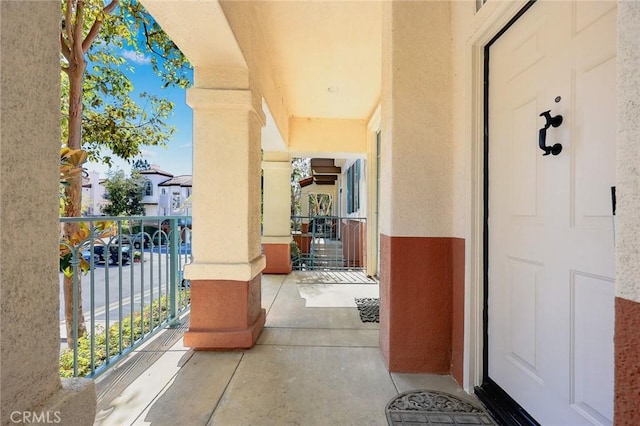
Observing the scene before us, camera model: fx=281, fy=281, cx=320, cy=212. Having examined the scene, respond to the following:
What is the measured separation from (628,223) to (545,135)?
2.64 ft

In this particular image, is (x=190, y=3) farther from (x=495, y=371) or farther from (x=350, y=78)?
(x=495, y=371)

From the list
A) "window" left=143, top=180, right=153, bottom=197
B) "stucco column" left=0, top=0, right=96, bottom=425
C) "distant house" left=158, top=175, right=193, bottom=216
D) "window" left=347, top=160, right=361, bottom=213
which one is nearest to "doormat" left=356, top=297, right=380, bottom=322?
"stucco column" left=0, top=0, right=96, bottom=425

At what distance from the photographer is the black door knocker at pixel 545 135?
1.29 metres

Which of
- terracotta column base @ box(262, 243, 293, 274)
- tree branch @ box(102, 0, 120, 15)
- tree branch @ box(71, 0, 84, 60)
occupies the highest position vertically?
tree branch @ box(102, 0, 120, 15)

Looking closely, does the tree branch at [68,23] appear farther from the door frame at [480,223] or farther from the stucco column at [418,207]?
the door frame at [480,223]

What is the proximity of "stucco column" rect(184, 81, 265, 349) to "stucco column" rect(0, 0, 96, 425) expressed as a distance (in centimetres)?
156

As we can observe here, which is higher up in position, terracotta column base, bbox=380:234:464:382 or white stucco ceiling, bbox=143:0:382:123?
white stucco ceiling, bbox=143:0:382:123

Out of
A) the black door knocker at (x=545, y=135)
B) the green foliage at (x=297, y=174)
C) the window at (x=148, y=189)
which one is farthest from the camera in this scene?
the window at (x=148, y=189)

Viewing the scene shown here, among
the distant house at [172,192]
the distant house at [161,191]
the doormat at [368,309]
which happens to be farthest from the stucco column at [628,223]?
the distant house at [172,192]

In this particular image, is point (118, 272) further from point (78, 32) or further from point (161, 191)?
point (161, 191)

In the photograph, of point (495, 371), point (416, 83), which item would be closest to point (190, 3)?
point (416, 83)

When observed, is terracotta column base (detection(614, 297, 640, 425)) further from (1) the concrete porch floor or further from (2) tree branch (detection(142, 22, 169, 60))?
(2) tree branch (detection(142, 22, 169, 60))

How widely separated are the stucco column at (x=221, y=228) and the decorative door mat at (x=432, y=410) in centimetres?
125

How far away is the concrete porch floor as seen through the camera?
158cm
